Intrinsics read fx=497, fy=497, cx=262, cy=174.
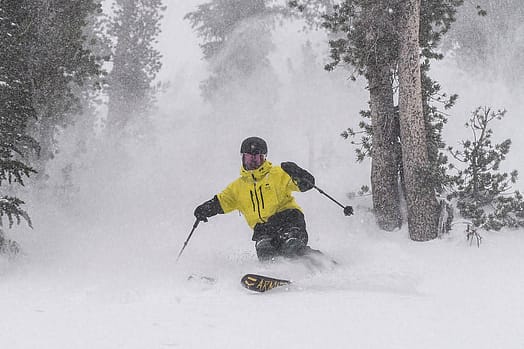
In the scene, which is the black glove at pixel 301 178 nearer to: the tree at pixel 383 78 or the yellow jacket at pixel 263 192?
the yellow jacket at pixel 263 192

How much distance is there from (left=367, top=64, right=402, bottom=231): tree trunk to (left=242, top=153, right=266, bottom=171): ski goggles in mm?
3393

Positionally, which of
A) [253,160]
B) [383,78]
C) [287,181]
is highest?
[383,78]

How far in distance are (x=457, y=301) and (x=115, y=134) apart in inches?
970

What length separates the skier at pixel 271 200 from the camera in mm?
6898

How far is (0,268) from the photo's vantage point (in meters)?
7.23

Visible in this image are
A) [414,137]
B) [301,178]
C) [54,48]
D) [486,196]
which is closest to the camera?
[301,178]

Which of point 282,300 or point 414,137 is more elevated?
point 414,137

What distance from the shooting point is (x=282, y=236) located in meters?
6.94

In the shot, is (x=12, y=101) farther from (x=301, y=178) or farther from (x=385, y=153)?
(x=385, y=153)

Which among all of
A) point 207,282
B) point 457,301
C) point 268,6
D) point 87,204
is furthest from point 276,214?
point 268,6

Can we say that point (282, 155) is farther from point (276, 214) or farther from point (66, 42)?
point (276, 214)

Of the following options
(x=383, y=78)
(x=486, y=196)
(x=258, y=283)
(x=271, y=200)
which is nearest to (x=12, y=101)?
(x=271, y=200)

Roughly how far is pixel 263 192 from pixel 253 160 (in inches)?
19.0

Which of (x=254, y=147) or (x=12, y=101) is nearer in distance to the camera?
(x=254, y=147)
